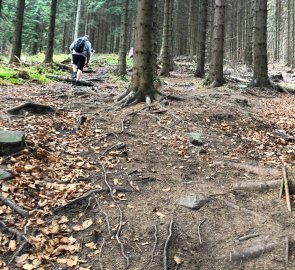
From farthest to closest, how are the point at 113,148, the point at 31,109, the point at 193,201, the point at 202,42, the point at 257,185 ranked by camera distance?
the point at 202,42, the point at 31,109, the point at 113,148, the point at 257,185, the point at 193,201

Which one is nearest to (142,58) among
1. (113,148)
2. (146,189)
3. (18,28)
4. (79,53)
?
(113,148)

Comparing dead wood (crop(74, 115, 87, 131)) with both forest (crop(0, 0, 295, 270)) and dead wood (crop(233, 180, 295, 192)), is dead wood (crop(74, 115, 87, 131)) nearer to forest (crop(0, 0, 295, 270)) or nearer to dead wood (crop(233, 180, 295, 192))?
forest (crop(0, 0, 295, 270))

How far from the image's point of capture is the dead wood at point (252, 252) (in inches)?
164

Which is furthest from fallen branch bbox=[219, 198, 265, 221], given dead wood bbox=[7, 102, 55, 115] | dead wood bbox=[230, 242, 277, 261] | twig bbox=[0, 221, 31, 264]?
dead wood bbox=[7, 102, 55, 115]

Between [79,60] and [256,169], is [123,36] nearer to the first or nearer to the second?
[79,60]

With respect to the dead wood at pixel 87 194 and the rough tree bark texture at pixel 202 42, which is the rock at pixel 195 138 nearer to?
the dead wood at pixel 87 194

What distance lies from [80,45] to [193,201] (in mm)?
9170

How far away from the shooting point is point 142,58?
9.62 meters

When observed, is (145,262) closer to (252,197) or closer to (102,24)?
(252,197)

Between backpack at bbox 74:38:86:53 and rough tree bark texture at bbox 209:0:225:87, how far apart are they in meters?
4.70

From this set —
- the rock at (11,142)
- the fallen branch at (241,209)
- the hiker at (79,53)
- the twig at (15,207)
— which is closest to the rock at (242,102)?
the hiker at (79,53)

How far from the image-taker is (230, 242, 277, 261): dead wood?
13.7 feet

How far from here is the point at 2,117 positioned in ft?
25.8

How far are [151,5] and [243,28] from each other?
29.5m
